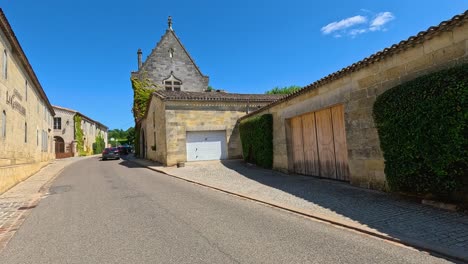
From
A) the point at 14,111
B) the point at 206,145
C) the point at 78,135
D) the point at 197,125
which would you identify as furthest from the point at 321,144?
the point at 78,135

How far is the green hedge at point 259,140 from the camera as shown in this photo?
13320 millimetres

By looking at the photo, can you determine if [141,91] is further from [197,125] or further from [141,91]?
[197,125]

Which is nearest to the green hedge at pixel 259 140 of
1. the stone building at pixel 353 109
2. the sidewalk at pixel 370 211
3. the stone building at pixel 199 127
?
the stone building at pixel 353 109

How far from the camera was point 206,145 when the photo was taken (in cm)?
1758

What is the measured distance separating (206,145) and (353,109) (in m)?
10.8

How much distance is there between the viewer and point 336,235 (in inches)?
173

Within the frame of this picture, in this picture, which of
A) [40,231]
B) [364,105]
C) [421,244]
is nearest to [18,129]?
[40,231]

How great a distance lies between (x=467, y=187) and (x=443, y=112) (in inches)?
55.6

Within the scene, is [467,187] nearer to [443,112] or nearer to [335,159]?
[443,112]

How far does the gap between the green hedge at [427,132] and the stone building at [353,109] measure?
1.80 feet

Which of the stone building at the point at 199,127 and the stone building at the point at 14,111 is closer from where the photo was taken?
the stone building at the point at 14,111

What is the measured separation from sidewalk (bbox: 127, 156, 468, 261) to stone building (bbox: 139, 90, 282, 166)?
7838 millimetres

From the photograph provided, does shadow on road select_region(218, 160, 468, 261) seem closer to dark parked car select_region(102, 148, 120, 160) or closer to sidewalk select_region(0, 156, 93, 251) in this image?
sidewalk select_region(0, 156, 93, 251)

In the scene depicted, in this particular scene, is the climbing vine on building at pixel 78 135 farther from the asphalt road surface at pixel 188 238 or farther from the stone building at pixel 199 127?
the asphalt road surface at pixel 188 238
